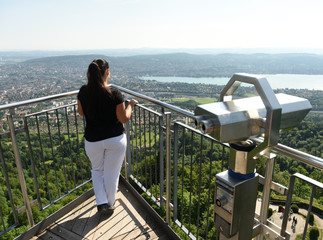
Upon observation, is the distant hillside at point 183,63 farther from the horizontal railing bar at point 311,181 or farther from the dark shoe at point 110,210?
the horizontal railing bar at point 311,181

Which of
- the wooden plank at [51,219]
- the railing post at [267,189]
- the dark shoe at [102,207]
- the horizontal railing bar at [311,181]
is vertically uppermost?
the horizontal railing bar at [311,181]

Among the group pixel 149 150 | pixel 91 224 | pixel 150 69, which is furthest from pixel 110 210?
pixel 150 69

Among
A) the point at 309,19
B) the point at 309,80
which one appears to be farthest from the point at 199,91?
the point at 309,19

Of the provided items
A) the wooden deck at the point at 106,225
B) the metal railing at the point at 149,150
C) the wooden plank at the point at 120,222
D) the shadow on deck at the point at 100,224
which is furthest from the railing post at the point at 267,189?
the wooden plank at the point at 120,222

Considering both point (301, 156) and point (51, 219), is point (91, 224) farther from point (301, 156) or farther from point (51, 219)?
point (301, 156)

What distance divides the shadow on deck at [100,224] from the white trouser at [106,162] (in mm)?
251

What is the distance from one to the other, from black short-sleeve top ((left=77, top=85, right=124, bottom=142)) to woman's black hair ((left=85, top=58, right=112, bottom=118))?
3 cm

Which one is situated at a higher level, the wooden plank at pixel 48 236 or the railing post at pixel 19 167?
the railing post at pixel 19 167

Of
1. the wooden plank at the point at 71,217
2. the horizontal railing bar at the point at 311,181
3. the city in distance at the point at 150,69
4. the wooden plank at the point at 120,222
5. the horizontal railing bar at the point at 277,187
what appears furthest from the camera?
the city in distance at the point at 150,69

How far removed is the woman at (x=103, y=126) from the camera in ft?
7.88

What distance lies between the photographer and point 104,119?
98.2 inches

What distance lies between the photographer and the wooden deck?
2637 millimetres

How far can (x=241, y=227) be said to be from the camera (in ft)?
4.00

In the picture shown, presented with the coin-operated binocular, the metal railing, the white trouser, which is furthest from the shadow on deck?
the coin-operated binocular
